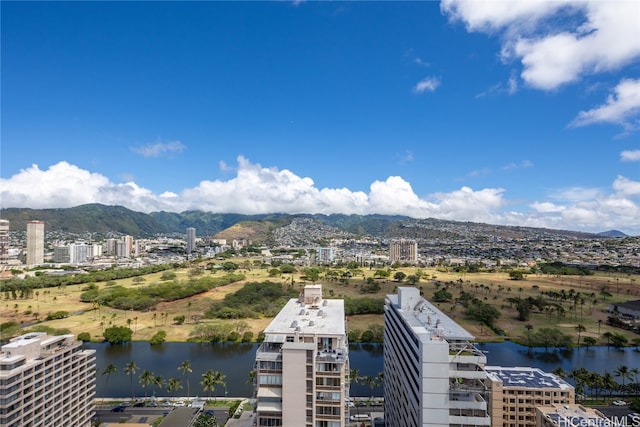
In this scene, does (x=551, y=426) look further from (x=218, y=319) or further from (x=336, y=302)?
(x=218, y=319)

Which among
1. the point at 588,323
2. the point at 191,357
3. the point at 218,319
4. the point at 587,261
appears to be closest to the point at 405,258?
the point at 587,261

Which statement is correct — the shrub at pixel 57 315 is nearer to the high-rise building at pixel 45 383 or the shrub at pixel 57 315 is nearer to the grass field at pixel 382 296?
the grass field at pixel 382 296

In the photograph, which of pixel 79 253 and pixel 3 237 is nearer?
pixel 3 237

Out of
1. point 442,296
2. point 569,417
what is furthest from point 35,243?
point 569,417

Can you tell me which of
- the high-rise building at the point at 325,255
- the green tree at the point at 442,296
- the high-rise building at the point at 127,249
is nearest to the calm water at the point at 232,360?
the green tree at the point at 442,296

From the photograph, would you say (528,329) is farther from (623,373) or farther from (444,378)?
(444,378)
